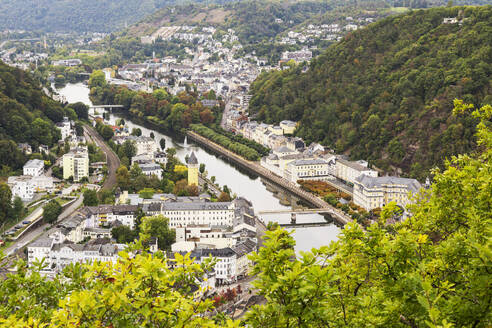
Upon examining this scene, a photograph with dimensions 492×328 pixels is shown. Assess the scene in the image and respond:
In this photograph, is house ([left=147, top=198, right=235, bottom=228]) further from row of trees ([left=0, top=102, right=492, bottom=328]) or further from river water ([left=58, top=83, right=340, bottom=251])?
row of trees ([left=0, top=102, right=492, bottom=328])

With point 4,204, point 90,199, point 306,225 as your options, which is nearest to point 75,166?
point 90,199

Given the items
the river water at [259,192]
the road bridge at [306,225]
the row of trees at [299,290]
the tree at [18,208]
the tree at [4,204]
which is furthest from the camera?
the road bridge at [306,225]

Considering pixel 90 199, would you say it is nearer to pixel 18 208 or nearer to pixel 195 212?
pixel 18 208

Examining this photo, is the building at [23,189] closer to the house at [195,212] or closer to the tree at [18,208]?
the tree at [18,208]

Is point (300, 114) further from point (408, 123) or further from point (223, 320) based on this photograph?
point (223, 320)

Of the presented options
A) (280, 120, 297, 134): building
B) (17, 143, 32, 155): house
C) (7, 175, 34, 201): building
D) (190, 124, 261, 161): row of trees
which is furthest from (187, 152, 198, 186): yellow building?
(280, 120, 297, 134): building

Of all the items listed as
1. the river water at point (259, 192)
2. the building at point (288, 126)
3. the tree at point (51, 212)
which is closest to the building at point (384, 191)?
the river water at point (259, 192)

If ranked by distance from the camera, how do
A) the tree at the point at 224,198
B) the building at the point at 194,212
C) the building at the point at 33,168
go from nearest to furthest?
the building at the point at 194,212
the tree at the point at 224,198
the building at the point at 33,168
